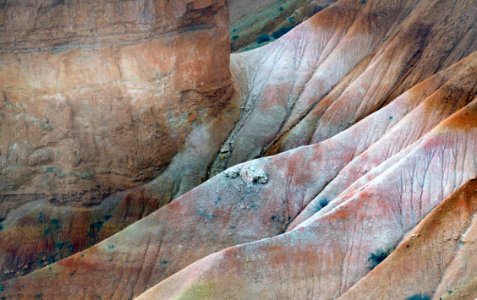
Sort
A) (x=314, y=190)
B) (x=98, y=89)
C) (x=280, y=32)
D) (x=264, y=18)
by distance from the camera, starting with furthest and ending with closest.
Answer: (x=264, y=18) < (x=280, y=32) < (x=98, y=89) < (x=314, y=190)

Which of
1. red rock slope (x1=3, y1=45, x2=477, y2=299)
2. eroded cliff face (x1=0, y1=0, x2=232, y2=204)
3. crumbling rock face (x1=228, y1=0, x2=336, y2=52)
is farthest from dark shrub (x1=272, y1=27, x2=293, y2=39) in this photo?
red rock slope (x1=3, y1=45, x2=477, y2=299)

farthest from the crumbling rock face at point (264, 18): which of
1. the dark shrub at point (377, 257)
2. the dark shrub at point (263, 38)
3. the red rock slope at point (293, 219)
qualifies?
the dark shrub at point (377, 257)

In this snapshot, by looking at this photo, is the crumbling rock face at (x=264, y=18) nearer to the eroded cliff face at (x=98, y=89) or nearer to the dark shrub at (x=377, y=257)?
the eroded cliff face at (x=98, y=89)

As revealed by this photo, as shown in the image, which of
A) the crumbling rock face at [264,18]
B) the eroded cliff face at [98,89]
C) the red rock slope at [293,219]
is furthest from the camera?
the crumbling rock face at [264,18]

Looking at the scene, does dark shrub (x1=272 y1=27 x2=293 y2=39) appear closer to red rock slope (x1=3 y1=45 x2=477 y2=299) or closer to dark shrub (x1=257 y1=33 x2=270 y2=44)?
dark shrub (x1=257 y1=33 x2=270 y2=44)

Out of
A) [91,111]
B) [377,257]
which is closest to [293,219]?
[377,257]

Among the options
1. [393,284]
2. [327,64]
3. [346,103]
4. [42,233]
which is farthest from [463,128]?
[42,233]

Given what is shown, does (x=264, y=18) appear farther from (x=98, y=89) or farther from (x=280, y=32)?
(x=98, y=89)

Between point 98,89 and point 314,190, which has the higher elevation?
point 98,89

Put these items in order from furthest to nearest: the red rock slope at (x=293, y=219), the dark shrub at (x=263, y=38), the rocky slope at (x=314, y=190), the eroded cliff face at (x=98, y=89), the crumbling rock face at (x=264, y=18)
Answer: the crumbling rock face at (x=264, y=18) → the dark shrub at (x=263, y=38) → the eroded cliff face at (x=98, y=89) → the red rock slope at (x=293, y=219) → the rocky slope at (x=314, y=190)
